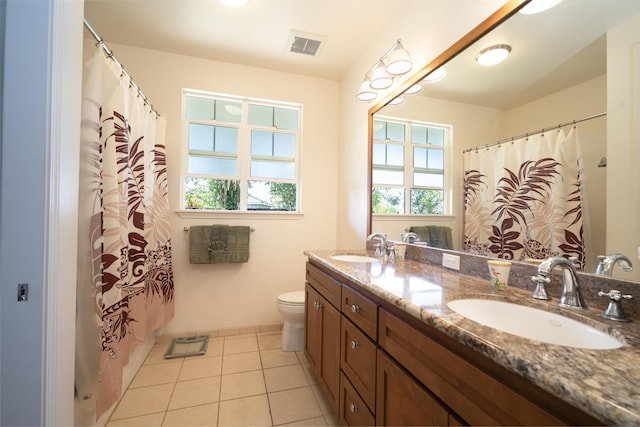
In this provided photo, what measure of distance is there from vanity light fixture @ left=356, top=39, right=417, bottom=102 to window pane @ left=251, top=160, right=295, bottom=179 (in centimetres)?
100

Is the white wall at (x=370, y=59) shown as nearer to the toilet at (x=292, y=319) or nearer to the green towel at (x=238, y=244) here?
the toilet at (x=292, y=319)

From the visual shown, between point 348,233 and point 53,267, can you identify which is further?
point 348,233

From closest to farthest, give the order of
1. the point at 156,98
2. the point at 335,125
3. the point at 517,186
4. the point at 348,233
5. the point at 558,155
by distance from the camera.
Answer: the point at 558,155
the point at 517,186
the point at 156,98
the point at 348,233
the point at 335,125

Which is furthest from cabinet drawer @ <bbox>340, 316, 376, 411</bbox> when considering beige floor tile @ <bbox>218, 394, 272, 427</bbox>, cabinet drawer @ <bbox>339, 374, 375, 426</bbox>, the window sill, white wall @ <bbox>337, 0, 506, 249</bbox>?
the window sill

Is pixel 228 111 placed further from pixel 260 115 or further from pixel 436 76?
pixel 436 76

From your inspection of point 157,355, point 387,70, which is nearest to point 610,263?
point 387,70

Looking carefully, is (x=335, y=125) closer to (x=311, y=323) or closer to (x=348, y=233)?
(x=348, y=233)

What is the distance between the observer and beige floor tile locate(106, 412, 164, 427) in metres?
1.32

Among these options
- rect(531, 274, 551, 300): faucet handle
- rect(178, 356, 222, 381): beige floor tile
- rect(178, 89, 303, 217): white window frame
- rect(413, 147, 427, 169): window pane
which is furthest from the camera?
rect(178, 89, 303, 217): white window frame

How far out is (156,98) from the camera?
220 centimetres

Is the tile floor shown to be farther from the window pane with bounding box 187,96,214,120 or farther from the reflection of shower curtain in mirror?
the window pane with bounding box 187,96,214,120

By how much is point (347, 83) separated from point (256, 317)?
2.43m

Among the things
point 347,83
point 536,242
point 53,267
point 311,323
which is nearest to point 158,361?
point 311,323

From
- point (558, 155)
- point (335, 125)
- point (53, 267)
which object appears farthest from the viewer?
point (335, 125)
